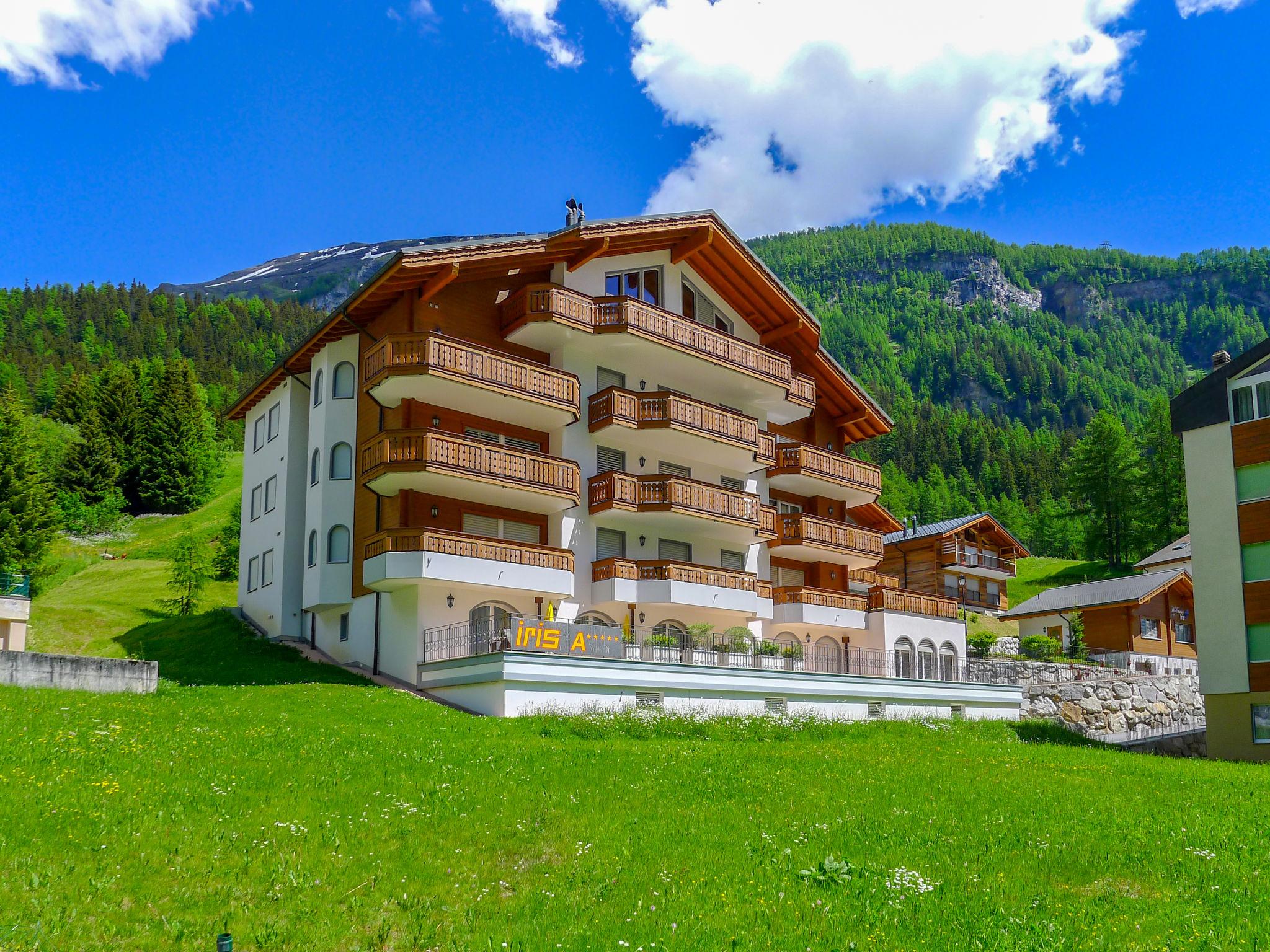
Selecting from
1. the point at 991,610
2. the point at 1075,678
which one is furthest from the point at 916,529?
the point at 1075,678

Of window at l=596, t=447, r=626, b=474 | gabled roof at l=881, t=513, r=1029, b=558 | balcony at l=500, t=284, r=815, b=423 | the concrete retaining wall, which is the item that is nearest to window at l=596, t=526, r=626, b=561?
window at l=596, t=447, r=626, b=474

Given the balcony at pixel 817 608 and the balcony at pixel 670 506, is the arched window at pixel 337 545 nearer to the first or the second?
the balcony at pixel 670 506

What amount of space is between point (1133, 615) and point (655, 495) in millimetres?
33671

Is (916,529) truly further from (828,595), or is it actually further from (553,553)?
(553,553)

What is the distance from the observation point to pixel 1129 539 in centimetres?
8775

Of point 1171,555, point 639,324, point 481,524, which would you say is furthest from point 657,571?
point 1171,555

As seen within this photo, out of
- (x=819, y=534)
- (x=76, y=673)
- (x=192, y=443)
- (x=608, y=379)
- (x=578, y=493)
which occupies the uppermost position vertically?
(x=192, y=443)

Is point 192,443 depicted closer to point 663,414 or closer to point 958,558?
point 958,558

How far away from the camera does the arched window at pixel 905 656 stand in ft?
144

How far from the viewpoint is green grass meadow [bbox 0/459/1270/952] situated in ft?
36.6

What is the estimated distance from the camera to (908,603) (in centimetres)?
4541

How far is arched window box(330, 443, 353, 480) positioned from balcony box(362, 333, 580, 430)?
248cm

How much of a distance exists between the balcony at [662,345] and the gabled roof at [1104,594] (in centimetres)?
2441

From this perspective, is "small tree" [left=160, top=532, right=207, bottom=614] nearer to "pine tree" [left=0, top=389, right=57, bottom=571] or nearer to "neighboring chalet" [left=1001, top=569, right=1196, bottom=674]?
"pine tree" [left=0, top=389, right=57, bottom=571]
